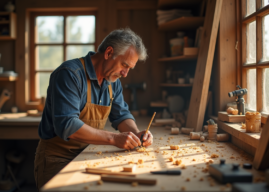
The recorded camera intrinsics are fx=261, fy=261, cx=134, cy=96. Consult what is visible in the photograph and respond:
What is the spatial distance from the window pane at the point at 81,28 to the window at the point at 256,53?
227 centimetres

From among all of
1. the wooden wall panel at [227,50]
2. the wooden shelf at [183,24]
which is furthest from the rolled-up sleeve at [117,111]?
the wooden shelf at [183,24]

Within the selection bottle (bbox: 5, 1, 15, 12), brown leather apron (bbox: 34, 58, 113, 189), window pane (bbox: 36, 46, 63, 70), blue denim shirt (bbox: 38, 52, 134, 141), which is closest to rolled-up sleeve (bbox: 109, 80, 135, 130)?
blue denim shirt (bbox: 38, 52, 134, 141)

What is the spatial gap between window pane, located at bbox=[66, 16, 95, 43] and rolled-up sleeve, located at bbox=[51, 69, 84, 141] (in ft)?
7.39

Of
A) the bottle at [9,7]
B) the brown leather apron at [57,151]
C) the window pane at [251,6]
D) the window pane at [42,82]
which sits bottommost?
the brown leather apron at [57,151]

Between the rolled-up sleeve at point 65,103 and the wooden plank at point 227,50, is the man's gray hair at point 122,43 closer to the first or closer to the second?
the rolled-up sleeve at point 65,103

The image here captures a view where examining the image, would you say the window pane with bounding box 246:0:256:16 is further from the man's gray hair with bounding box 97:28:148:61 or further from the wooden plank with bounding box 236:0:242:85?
the man's gray hair with bounding box 97:28:148:61

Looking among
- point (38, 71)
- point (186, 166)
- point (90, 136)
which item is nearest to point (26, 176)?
point (38, 71)

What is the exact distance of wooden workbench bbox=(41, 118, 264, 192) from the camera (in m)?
1.17

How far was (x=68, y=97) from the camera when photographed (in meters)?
1.79

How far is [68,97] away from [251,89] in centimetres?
161

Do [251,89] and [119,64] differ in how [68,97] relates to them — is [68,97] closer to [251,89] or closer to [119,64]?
[119,64]

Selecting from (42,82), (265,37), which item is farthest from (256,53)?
(42,82)

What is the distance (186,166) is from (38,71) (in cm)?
319

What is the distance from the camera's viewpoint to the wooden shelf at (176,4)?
3332mm
